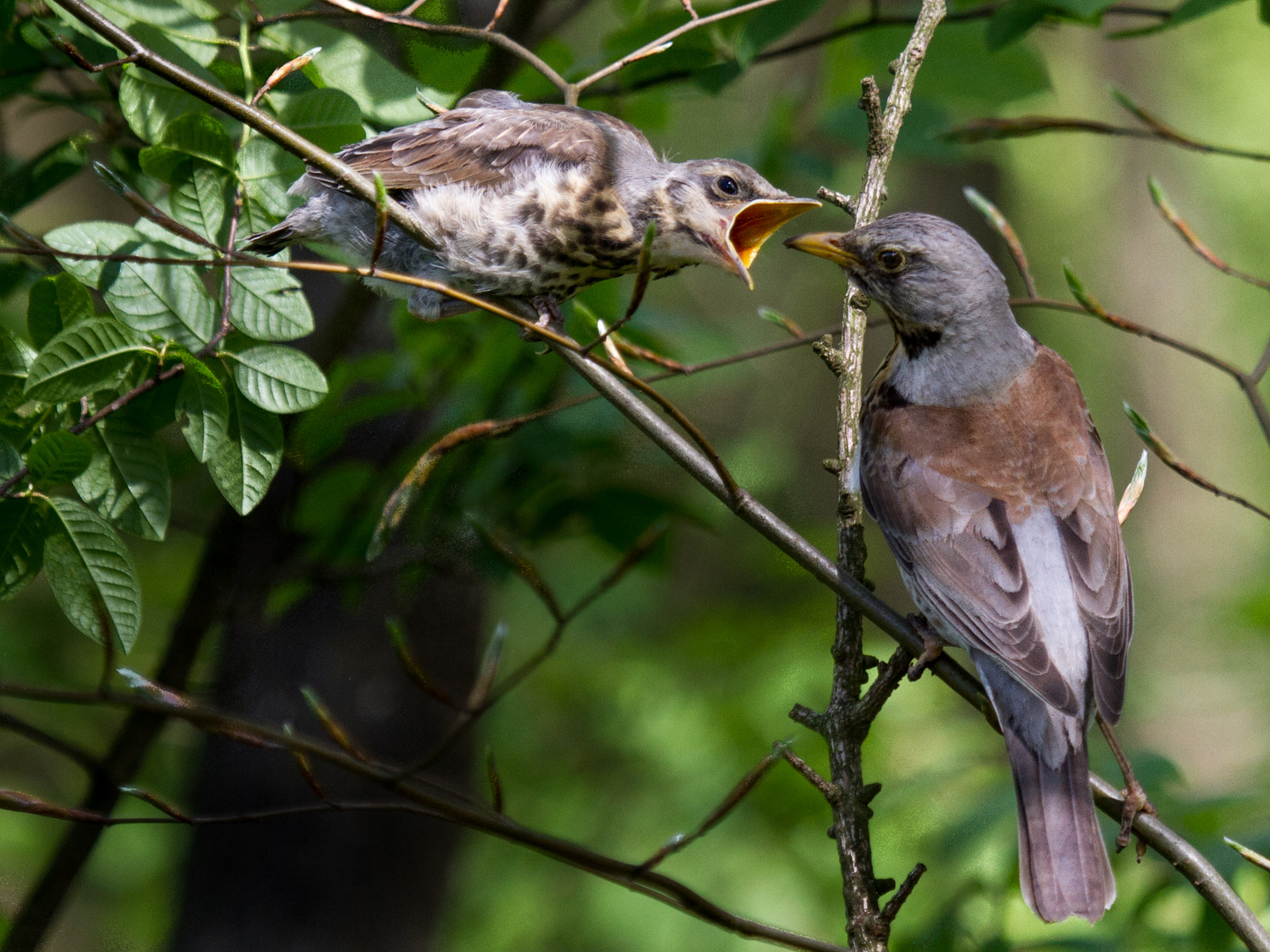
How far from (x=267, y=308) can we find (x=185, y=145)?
388mm

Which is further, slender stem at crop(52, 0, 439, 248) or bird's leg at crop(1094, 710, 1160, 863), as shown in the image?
bird's leg at crop(1094, 710, 1160, 863)

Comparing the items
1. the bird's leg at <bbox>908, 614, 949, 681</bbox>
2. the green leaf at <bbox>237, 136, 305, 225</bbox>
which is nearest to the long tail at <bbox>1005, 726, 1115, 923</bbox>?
the bird's leg at <bbox>908, 614, 949, 681</bbox>

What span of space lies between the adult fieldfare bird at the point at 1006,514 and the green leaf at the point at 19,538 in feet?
6.36

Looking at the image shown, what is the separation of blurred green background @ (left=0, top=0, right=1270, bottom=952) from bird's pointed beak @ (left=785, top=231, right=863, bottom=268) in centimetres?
68

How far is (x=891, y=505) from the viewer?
294 centimetres

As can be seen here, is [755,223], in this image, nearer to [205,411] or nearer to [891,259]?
[891,259]

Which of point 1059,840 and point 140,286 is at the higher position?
point 140,286

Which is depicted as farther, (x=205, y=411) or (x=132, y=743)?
(x=132, y=743)

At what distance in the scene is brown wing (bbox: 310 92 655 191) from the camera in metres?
3.08

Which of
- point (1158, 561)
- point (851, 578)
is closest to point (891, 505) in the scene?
point (851, 578)

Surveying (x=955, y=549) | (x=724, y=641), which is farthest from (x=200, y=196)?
(x=724, y=641)

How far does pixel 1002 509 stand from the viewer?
9.59ft

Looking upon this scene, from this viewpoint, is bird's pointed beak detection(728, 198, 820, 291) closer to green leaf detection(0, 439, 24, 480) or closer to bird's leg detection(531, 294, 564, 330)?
bird's leg detection(531, 294, 564, 330)

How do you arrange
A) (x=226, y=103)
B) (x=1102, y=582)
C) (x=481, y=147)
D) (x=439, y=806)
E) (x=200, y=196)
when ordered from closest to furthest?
(x=439, y=806)
(x=226, y=103)
(x=200, y=196)
(x=1102, y=582)
(x=481, y=147)
